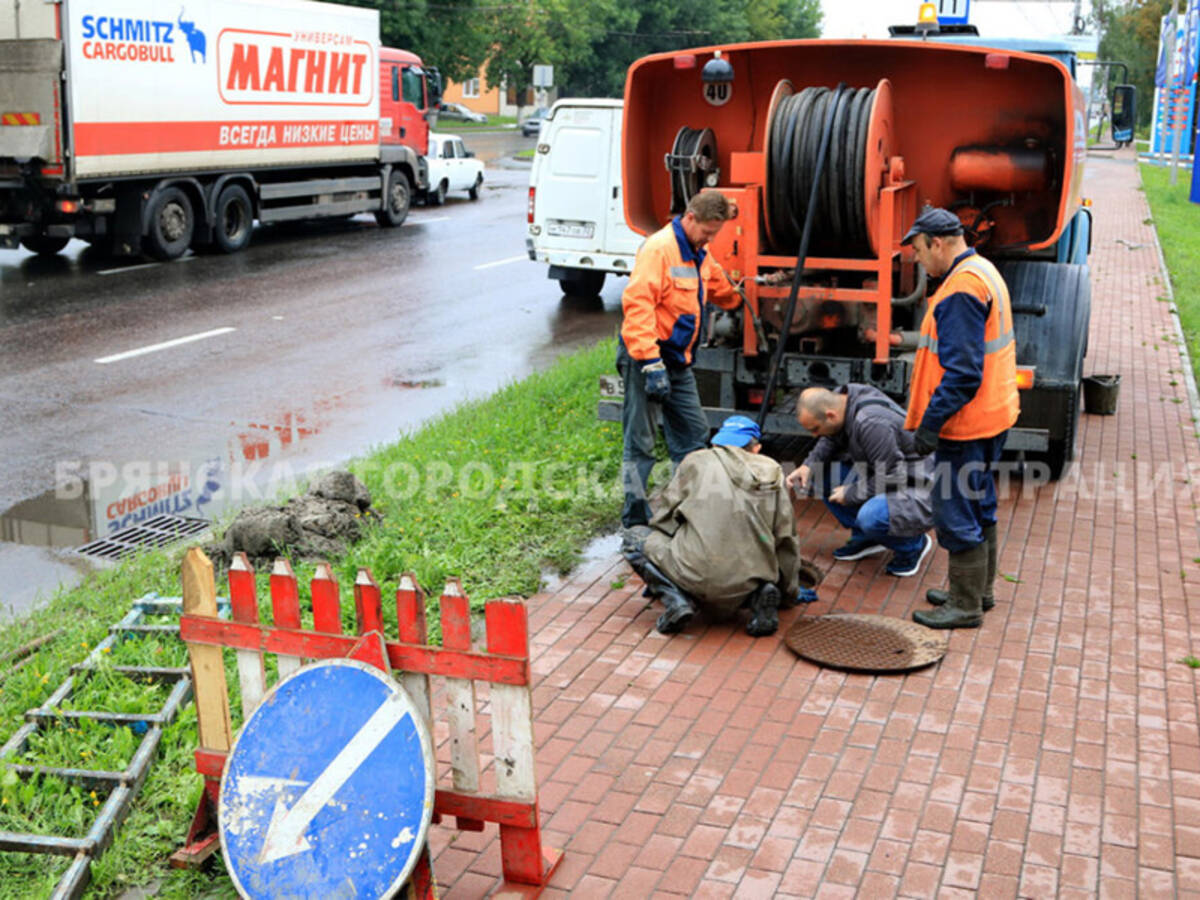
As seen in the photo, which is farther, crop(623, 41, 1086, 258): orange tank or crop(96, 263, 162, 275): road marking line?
crop(96, 263, 162, 275): road marking line

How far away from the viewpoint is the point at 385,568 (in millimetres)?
6547

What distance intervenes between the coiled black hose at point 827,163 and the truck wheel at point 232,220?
524 inches

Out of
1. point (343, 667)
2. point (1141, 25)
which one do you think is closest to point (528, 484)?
point (343, 667)

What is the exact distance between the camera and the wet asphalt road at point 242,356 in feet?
29.1

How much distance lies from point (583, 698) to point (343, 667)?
175cm

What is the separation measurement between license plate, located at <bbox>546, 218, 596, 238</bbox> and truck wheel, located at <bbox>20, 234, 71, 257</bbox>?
739 centimetres

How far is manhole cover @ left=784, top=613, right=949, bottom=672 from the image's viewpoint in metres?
5.70

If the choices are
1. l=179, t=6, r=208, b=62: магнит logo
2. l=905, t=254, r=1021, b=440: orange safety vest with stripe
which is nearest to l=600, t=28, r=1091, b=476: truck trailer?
l=905, t=254, r=1021, b=440: orange safety vest with stripe

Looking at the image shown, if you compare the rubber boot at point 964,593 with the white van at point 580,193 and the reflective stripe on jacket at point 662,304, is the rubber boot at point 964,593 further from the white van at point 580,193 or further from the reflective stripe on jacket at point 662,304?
the white van at point 580,193

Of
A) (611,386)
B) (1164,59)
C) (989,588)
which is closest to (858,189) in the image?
(611,386)

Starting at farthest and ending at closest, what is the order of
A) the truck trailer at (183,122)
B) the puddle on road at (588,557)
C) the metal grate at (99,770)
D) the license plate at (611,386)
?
the truck trailer at (183,122) < the license plate at (611,386) < the puddle on road at (588,557) < the metal grate at (99,770)

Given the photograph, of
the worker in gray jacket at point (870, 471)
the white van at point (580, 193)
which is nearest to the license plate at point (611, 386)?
the worker in gray jacket at point (870, 471)

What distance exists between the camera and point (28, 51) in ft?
52.2

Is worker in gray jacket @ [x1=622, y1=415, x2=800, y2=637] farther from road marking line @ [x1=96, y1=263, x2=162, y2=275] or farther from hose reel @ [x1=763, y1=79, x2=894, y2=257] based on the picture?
road marking line @ [x1=96, y1=263, x2=162, y2=275]
